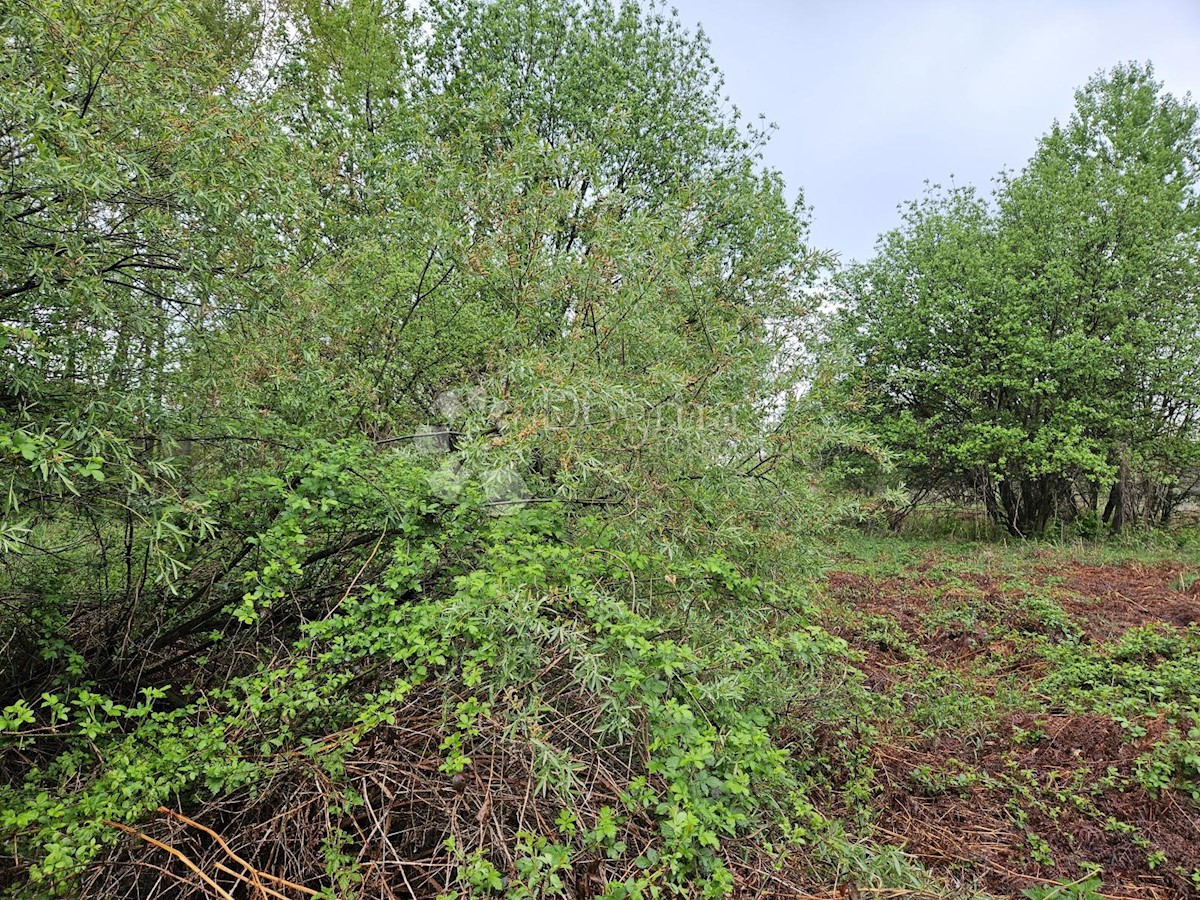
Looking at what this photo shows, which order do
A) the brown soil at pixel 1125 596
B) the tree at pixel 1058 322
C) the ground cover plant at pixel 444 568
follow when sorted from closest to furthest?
the ground cover plant at pixel 444 568 → the brown soil at pixel 1125 596 → the tree at pixel 1058 322

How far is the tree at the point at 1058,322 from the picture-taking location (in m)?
9.78

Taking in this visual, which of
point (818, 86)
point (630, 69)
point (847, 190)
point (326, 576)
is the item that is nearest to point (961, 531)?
point (847, 190)

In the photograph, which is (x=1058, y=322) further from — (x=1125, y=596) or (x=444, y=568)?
(x=444, y=568)

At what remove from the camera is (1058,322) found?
33.8 feet

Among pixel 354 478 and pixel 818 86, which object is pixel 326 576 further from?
pixel 818 86

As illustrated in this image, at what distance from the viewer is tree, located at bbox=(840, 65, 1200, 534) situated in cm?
978

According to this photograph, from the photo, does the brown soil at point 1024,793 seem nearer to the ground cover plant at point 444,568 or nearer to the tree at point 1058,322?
the ground cover plant at point 444,568

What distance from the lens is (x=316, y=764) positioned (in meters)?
2.11

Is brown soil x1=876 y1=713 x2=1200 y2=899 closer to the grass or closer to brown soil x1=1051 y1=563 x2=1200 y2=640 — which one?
the grass

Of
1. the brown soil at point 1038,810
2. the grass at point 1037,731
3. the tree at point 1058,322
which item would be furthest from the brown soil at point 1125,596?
the tree at point 1058,322

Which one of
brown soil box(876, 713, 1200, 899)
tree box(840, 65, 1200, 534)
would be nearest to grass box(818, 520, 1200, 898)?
brown soil box(876, 713, 1200, 899)

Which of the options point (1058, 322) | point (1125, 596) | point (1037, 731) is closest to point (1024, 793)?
point (1037, 731)

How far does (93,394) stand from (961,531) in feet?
43.1

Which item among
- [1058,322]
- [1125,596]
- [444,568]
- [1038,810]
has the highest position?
[1058,322]
